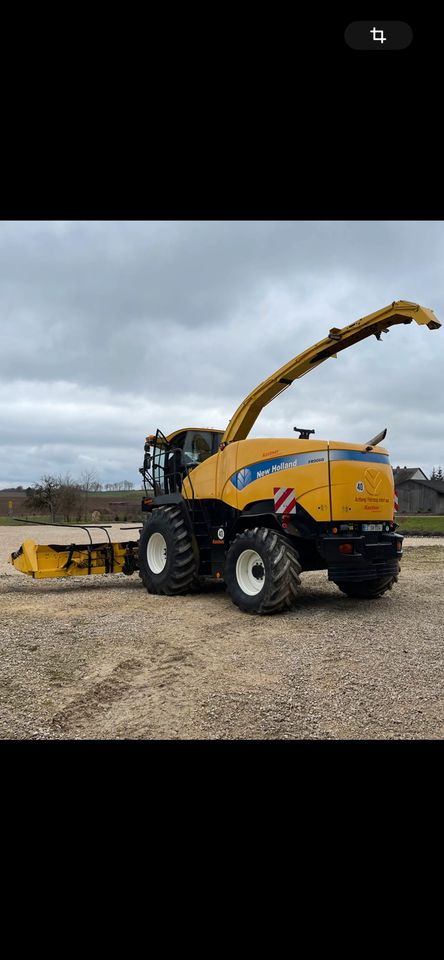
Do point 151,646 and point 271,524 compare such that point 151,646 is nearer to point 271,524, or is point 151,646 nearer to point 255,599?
point 255,599

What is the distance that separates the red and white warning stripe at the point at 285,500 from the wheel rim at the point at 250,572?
0.73m

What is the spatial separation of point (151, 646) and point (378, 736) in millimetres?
3070

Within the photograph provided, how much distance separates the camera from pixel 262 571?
848cm

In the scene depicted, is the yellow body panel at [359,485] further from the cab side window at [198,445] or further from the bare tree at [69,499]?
the bare tree at [69,499]

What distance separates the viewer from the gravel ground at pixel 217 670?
13.2 ft

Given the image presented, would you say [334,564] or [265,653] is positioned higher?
[334,564]

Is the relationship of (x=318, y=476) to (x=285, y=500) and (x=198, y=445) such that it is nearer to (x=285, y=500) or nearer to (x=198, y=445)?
(x=285, y=500)

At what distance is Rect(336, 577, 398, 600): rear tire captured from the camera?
9.42 metres

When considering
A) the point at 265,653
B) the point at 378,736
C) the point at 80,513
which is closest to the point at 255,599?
the point at 265,653

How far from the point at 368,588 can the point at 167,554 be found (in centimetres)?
319

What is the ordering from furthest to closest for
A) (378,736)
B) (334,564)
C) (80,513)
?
(80,513) → (334,564) → (378,736)

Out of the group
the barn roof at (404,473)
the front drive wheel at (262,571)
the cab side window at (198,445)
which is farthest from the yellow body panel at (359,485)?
the barn roof at (404,473)

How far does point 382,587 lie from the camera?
373 inches
